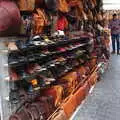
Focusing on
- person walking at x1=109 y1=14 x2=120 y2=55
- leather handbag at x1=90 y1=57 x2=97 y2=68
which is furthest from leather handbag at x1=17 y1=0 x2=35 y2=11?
person walking at x1=109 y1=14 x2=120 y2=55

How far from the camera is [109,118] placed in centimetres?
420

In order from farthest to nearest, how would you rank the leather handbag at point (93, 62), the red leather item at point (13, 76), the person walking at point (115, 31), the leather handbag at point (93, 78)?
the person walking at point (115, 31), the leather handbag at point (93, 62), the leather handbag at point (93, 78), the red leather item at point (13, 76)

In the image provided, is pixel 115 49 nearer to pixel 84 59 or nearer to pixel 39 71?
pixel 84 59

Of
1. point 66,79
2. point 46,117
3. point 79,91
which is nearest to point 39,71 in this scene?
point 46,117

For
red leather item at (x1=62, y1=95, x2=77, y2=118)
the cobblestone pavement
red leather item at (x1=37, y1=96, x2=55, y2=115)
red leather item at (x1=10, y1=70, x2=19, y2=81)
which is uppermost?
red leather item at (x1=10, y1=70, x2=19, y2=81)

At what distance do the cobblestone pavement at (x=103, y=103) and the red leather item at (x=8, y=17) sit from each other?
5.82 ft

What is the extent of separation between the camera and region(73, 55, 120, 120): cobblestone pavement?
4297mm

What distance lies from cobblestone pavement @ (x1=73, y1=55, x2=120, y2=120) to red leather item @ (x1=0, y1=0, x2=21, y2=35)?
177 centimetres

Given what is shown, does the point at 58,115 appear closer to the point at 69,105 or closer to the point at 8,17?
the point at 69,105

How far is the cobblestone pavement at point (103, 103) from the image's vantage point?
4.30m

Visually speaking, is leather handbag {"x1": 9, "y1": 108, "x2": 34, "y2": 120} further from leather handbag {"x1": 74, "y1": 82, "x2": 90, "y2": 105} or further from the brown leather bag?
the brown leather bag

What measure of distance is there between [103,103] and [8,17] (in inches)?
101

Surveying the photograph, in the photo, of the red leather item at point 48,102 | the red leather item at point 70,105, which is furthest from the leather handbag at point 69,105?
the red leather item at point 48,102

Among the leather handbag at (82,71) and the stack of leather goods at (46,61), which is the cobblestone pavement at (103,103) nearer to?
the stack of leather goods at (46,61)
